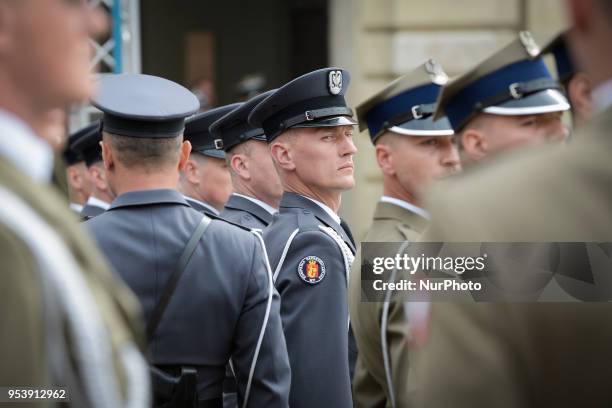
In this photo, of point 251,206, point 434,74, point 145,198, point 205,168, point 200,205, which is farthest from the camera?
point 205,168

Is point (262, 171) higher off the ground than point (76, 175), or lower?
lower

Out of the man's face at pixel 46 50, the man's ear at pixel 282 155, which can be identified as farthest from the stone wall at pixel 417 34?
the man's face at pixel 46 50

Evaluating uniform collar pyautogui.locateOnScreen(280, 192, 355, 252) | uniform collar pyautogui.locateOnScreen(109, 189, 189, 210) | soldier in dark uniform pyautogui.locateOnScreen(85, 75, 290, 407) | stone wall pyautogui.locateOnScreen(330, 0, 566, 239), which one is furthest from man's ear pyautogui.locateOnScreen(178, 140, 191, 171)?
stone wall pyautogui.locateOnScreen(330, 0, 566, 239)

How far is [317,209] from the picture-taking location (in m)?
3.76

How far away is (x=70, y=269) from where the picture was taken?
143 centimetres

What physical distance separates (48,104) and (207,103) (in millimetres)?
7776

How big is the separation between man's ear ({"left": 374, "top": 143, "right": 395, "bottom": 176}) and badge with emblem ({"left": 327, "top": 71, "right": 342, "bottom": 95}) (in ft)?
1.22

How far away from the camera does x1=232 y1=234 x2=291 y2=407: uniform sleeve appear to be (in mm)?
2969

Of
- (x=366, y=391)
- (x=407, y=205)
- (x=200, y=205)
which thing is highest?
(x=200, y=205)

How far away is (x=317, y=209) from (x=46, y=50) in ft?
7.50

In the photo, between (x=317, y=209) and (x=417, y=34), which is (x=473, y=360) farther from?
(x=417, y=34)

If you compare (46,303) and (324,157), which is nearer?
(46,303)

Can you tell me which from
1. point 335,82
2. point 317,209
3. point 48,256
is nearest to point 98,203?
point 335,82

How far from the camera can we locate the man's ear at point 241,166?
179 inches
